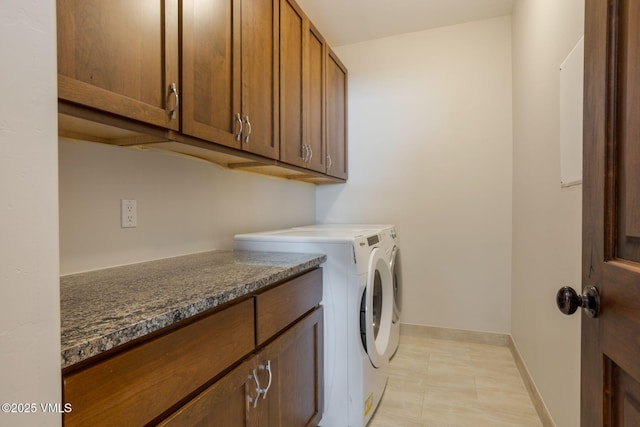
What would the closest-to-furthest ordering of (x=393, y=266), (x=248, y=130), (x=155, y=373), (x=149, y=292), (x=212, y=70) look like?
(x=155, y=373) < (x=149, y=292) < (x=212, y=70) < (x=248, y=130) < (x=393, y=266)

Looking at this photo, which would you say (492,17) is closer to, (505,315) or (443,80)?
(443,80)

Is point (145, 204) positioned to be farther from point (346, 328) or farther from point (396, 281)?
point (396, 281)

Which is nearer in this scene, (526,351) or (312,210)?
(526,351)

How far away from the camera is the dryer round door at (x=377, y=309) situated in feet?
5.22

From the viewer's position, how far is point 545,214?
1.56 m

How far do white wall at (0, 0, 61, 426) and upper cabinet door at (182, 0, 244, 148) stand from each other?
71 centimetres

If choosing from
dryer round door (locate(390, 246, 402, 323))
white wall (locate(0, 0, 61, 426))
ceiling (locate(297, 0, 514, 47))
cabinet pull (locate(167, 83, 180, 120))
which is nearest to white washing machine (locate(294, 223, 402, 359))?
dryer round door (locate(390, 246, 402, 323))

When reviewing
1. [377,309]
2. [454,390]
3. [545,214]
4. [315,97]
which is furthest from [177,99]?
[454,390]

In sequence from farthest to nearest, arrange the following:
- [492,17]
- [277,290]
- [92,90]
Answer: [492,17], [277,290], [92,90]

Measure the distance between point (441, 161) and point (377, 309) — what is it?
4.60ft

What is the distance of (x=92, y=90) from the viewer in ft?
2.75

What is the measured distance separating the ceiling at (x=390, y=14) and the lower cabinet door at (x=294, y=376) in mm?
2182

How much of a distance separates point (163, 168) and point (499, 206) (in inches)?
94.2

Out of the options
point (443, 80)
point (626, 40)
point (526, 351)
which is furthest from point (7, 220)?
point (443, 80)
